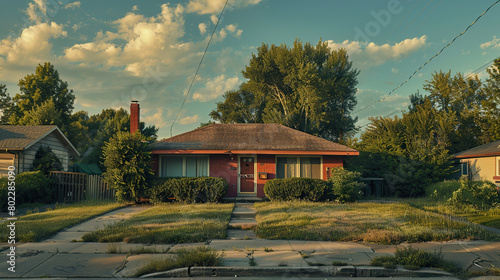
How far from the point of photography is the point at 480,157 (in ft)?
68.5

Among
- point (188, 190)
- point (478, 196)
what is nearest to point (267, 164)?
point (188, 190)

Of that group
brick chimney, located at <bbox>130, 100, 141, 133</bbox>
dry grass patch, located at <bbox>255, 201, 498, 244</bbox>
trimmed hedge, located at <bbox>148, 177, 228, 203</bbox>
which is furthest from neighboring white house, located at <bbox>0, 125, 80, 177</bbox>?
dry grass patch, located at <bbox>255, 201, 498, 244</bbox>

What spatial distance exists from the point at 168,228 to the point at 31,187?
33.7 feet

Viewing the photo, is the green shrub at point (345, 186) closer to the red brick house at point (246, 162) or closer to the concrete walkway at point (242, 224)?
the red brick house at point (246, 162)

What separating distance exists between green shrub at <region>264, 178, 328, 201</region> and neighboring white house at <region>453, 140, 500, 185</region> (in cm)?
1032

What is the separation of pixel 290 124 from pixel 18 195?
2483 centimetres

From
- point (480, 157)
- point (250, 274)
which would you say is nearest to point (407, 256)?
point (250, 274)

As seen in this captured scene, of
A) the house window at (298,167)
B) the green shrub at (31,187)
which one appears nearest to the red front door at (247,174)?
the house window at (298,167)

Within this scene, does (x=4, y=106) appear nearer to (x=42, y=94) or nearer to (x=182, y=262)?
(x=42, y=94)

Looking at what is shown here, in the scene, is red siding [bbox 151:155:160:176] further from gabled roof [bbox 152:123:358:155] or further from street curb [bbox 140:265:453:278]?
street curb [bbox 140:265:453:278]

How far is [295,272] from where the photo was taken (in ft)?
20.7

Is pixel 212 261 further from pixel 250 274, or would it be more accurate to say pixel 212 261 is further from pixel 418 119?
pixel 418 119

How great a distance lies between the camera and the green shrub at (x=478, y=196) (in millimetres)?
13812

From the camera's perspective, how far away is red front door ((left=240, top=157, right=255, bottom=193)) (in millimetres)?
18391
